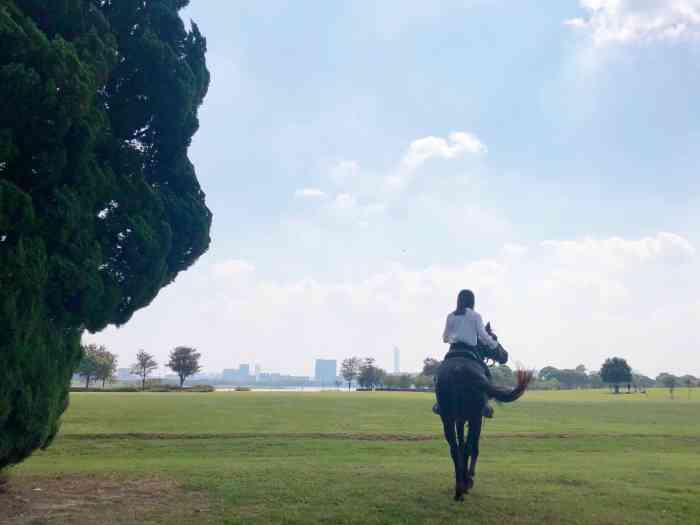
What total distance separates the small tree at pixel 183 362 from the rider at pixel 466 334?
331 feet

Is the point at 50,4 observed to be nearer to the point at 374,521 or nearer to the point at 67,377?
the point at 67,377

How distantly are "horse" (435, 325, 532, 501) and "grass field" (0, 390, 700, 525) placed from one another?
73 cm

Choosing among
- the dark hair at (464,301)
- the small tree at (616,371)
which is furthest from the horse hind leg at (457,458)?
the small tree at (616,371)

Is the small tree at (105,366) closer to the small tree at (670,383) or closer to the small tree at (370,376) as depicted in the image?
the small tree at (370,376)

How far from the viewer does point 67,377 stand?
400 inches

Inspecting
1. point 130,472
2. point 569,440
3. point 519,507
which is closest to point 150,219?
point 130,472

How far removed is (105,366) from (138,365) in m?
17.2

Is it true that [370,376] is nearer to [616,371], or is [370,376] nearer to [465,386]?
[616,371]

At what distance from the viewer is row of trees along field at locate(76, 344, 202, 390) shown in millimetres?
93188

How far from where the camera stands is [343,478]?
38.5 feet

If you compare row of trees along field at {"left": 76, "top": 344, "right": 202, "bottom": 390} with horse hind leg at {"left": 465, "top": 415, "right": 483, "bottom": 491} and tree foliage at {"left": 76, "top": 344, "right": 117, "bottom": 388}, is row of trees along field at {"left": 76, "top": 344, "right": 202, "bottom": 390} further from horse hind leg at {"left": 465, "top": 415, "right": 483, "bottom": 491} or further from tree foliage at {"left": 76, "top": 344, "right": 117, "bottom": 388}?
horse hind leg at {"left": 465, "top": 415, "right": 483, "bottom": 491}

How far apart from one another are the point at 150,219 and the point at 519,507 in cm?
749

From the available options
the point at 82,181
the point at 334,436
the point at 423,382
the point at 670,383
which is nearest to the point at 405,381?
the point at 423,382

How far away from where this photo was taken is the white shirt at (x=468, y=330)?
998cm
